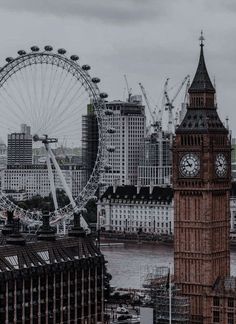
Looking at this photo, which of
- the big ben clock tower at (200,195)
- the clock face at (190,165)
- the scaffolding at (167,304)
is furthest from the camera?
the clock face at (190,165)

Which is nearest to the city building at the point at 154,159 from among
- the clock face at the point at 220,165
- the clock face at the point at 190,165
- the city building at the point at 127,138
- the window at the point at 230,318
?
the city building at the point at 127,138

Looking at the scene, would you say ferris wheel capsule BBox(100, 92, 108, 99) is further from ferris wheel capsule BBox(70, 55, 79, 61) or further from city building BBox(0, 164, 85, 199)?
city building BBox(0, 164, 85, 199)

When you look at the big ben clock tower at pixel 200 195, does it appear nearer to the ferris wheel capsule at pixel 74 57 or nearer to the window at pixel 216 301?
the window at pixel 216 301

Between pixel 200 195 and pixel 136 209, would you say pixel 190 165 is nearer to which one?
pixel 200 195

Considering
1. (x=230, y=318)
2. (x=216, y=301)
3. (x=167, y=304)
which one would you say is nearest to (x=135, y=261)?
(x=216, y=301)

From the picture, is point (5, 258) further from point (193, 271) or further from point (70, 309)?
point (193, 271)

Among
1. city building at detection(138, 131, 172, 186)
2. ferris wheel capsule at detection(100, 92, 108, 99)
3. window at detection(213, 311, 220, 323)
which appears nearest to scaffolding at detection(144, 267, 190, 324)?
window at detection(213, 311, 220, 323)
